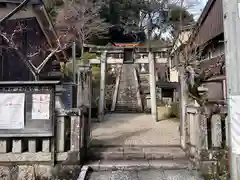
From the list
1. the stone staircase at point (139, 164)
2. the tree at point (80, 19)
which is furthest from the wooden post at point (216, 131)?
the tree at point (80, 19)

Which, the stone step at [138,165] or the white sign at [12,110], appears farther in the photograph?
the stone step at [138,165]

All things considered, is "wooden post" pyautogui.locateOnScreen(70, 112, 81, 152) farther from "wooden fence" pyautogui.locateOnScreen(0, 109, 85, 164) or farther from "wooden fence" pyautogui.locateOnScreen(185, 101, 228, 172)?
"wooden fence" pyautogui.locateOnScreen(185, 101, 228, 172)

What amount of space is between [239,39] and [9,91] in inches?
159

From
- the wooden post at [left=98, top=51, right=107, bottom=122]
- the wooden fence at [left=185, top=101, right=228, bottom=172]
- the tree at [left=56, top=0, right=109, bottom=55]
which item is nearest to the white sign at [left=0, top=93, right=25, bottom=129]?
the wooden fence at [left=185, top=101, right=228, bottom=172]

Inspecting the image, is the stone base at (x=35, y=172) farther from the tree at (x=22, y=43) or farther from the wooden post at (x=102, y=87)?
the wooden post at (x=102, y=87)

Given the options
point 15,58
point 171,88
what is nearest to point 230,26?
point 15,58

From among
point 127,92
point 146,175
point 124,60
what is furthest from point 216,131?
point 127,92

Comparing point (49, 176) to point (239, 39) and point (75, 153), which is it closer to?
point (75, 153)

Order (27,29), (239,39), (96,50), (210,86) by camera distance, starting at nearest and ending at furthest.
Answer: (239,39)
(210,86)
(27,29)
(96,50)

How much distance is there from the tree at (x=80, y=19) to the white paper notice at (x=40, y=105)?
14421mm

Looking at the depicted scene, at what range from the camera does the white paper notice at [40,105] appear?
4297 mm

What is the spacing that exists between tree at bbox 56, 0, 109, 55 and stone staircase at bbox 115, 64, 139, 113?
4.81 m

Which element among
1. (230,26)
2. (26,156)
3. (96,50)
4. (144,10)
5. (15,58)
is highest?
(144,10)

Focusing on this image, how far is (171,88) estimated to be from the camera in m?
13.7
